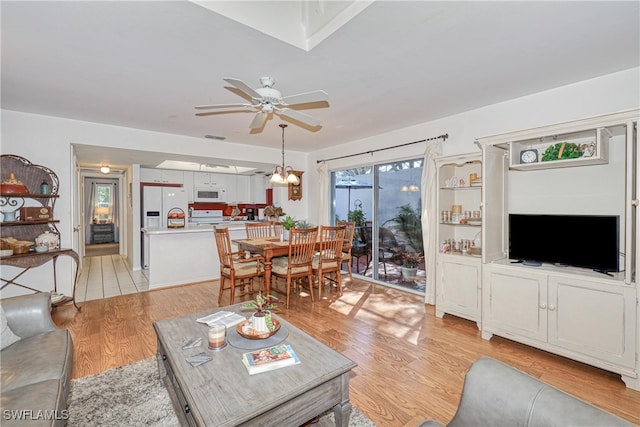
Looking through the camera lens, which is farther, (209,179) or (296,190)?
(209,179)

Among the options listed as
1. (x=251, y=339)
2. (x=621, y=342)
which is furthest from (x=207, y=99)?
(x=621, y=342)

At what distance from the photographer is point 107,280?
5.25m

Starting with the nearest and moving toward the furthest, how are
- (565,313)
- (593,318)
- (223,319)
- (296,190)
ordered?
(223,319) < (593,318) < (565,313) < (296,190)

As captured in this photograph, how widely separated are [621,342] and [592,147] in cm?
159

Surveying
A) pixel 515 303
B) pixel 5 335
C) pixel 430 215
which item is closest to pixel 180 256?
pixel 5 335

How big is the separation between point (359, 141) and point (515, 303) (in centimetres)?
346

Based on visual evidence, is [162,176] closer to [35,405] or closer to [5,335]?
[5,335]

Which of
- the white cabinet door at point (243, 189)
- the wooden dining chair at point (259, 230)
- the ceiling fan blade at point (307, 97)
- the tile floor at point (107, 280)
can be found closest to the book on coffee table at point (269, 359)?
the ceiling fan blade at point (307, 97)

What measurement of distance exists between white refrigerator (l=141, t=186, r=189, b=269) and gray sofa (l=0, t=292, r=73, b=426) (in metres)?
4.22

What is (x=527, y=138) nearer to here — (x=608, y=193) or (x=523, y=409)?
(x=608, y=193)

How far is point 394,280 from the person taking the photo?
487 centimetres

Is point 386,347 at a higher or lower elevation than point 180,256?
lower

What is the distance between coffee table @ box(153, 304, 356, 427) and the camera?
50.7 inches

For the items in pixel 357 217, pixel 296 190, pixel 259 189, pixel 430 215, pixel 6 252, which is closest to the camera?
pixel 6 252
